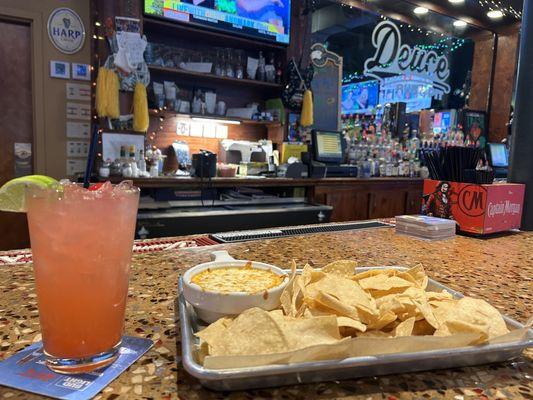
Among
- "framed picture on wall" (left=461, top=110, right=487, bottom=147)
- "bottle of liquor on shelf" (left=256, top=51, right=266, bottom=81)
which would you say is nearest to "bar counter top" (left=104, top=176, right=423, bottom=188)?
"bottle of liquor on shelf" (left=256, top=51, right=266, bottom=81)

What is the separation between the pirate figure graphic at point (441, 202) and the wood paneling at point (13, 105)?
346 cm

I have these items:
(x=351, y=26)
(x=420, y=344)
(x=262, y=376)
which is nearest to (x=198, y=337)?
(x=262, y=376)

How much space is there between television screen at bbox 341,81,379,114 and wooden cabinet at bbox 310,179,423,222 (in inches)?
57.8

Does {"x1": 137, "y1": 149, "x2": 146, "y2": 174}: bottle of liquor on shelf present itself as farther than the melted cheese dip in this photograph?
Yes

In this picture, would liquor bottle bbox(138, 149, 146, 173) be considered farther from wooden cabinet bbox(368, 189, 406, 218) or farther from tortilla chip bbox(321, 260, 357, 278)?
tortilla chip bbox(321, 260, 357, 278)

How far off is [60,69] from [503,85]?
6098mm

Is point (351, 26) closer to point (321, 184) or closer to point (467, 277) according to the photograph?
point (321, 184)

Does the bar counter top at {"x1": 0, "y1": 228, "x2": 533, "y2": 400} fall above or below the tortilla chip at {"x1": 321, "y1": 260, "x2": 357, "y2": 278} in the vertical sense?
below

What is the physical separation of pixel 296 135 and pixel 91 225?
4.35 metres

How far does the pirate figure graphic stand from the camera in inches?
63.8

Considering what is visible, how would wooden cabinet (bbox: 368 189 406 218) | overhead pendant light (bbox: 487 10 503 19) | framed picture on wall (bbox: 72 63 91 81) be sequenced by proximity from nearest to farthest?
framed picture on wall (bbox: 72 63 91 81) → wooden cabinet (bbox: 368 189 406 218) → overhead pendant light (bbox: 487 10 503 19)

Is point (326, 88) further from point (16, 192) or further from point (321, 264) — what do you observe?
point (16, 192)

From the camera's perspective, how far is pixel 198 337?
22.8 inches

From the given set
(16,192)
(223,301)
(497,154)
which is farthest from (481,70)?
(16,192)
